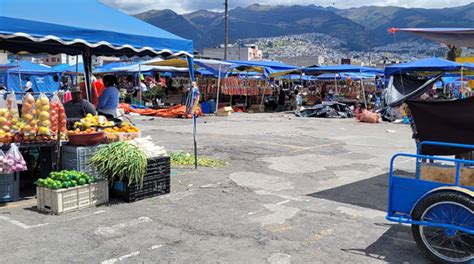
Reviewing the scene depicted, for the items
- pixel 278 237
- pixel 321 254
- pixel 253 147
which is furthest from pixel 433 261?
pixel 253 147

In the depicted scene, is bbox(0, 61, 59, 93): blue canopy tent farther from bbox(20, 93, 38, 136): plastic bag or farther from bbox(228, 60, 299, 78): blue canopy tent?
bbox(20, 93, 38, 136): plastic bag

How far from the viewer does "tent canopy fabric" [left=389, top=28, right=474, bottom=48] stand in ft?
22.5

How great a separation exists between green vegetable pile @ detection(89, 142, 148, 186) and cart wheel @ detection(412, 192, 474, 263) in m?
3.81

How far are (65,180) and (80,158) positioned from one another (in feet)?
2.19

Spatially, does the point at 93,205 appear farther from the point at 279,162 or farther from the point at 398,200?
the point at 279,162

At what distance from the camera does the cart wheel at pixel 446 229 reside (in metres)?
4.30

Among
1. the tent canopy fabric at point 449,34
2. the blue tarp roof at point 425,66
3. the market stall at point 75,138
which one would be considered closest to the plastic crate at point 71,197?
the market stall at point 75,138

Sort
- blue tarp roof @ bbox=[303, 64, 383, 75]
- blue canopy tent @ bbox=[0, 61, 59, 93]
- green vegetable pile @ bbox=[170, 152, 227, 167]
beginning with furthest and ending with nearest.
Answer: blue canopy tent @ bbox=[0, 61, 59, 93] < blue tarp roof @ bbox=[303, 64, 383, 75] < green vegetable pile @ bbox=[170, 152, 227, 167]

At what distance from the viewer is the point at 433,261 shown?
4438mm

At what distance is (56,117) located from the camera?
6.70 meters

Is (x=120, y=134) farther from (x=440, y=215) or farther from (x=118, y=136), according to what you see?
(x=440, y=215)

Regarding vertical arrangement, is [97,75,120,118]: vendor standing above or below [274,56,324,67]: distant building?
below

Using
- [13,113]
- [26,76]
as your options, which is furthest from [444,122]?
[26,76]

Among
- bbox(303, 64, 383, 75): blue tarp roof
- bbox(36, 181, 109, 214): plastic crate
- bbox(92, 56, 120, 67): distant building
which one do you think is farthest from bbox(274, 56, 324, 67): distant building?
bbox(36, 181, 109, 214): plastic crate
